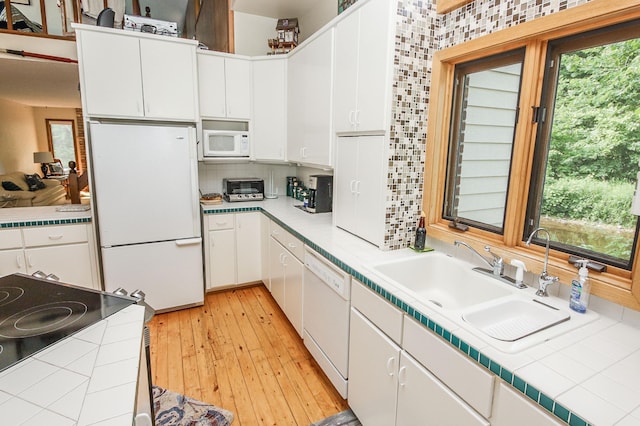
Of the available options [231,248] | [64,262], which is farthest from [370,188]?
[64,262]

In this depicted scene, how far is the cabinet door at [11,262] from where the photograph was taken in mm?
2658

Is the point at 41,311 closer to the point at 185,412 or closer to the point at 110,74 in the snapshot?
the point at 185,412

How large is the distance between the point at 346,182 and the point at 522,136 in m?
1.06

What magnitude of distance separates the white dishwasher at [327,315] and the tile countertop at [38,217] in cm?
203

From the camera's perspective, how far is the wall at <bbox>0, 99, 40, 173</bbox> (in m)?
6.52

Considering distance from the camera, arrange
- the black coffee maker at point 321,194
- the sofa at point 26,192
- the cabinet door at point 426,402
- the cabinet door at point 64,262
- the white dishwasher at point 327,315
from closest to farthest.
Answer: the cabinet door at point 426,402
the white dishwasher at point 327,315
the cabinet door at point 64,262
the black coffee maker at point 321,194
the sofa at point 26,192

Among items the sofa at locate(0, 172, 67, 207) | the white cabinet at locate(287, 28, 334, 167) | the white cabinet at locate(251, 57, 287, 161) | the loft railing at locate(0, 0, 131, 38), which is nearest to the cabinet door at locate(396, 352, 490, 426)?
the white cabinet at locate(287, 28, 334, 167)

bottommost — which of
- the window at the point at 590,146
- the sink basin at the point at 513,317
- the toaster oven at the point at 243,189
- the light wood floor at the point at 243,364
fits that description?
the light wood floor at the point at 243,364

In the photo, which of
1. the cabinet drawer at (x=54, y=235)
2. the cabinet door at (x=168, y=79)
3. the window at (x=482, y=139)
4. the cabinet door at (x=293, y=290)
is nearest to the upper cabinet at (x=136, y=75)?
the cabinet door at (x=168, y=79)

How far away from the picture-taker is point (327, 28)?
236 cm

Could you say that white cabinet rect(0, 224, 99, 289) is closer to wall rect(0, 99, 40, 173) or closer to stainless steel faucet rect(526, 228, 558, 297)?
stainless steel faucet rect(526, 228, 558, 297)

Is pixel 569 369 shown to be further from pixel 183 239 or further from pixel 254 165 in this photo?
pixel 254 165

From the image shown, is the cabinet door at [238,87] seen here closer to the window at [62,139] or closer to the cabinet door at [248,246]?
the cabinet door at [248,246]

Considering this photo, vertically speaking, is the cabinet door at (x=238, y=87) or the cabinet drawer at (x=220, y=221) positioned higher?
→ the cabinet door at (x=238, y=87)
